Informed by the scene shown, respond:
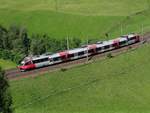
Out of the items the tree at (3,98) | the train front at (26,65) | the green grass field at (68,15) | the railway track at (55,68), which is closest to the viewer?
the tree at (3,98)

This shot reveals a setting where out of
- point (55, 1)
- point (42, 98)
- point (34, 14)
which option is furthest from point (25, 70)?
point (55, 1)

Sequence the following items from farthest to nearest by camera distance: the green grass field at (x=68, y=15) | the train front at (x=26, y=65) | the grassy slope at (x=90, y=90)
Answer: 1. the green grass field at (x=68, y=15)
2. the train front at (x=26, y=65)
3. the grassy slope at (x=90, y=90)

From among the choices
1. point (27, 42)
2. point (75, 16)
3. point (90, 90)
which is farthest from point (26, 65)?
point (75, 16)

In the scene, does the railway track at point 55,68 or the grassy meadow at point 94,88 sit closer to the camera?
the grassy meadow at point 94,88

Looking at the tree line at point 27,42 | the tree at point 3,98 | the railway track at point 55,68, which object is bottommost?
the tree line at point 27,42

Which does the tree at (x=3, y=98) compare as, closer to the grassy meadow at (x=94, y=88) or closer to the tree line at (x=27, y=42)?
the grassy meadow at (x=94, y=88)

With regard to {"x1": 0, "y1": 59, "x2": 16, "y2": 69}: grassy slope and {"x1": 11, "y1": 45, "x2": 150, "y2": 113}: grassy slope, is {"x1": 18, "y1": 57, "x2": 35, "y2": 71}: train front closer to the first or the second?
{"x1": 11, "y1": 45, "x2": 150, "y2": 113}: grassy slope

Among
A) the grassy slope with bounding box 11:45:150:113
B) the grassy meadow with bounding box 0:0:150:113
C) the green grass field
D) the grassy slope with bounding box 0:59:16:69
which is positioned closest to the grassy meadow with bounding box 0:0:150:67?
the green grass field

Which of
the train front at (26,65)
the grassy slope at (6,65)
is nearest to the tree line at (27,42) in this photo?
the grassy slope at (6,65)

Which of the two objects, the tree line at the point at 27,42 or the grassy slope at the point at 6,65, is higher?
the grassy slope at the point at 6,65
